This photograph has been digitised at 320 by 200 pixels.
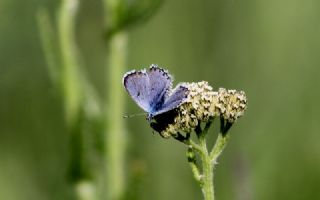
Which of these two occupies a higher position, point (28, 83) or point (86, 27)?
point (86, 27)

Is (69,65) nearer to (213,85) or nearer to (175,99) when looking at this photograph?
(213,85)

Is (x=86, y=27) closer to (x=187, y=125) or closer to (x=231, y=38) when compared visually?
(x=231, y=38)

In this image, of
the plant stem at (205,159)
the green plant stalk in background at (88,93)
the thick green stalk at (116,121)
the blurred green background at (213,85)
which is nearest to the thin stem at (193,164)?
the plant stem at (205,159)

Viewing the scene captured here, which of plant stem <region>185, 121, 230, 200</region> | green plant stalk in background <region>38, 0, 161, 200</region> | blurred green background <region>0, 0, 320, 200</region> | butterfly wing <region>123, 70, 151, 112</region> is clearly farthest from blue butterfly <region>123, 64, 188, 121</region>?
blurred green background <region>0, 0, 320, 200</region>

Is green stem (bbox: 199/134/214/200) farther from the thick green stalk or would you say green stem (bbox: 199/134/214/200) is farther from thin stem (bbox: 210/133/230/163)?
the thick green stalk

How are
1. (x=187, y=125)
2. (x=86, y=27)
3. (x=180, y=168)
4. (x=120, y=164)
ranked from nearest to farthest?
(x=187, y=125) → (x=120, y=164) → (x=180, y=168) → (x=86, y=27)

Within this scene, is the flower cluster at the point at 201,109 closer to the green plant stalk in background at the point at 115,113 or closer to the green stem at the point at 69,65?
the green stem at the point at 69,65

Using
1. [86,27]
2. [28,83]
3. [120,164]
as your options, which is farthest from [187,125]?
[86,27]

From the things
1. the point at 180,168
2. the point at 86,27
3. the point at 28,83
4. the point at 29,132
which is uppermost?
the point at 86,27
